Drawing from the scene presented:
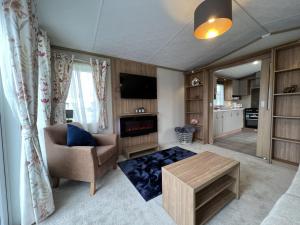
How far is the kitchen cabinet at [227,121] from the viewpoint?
4330 mm

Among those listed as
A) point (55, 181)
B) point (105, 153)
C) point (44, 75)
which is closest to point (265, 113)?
point (105, 153)

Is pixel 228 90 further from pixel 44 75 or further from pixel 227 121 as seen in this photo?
pixel 44 75

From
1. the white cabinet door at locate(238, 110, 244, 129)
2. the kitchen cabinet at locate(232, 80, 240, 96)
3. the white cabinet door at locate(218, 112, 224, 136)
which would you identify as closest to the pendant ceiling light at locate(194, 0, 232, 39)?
the white cabinet door at locate(218, 112, 224, 136)

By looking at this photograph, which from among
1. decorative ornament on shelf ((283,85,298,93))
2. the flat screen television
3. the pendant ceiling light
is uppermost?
the pendant ceiling light

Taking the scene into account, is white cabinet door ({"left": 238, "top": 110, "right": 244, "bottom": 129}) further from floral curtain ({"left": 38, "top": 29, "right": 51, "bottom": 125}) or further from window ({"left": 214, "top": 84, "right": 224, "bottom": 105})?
floral curtain ({"left": 38, "top": 29, "right": 51, "bottom": 125})

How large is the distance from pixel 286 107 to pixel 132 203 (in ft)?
10.4

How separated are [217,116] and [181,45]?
276 cm

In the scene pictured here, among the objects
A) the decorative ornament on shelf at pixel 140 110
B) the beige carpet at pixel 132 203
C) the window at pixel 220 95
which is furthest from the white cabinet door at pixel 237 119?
the decorative ornament on shelf at pixel 140 110

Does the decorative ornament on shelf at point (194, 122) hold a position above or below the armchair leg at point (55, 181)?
above

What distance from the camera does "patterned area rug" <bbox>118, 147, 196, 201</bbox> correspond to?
70.1 inches

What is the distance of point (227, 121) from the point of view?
471 cm

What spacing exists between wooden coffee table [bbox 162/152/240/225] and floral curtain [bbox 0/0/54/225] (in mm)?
1289

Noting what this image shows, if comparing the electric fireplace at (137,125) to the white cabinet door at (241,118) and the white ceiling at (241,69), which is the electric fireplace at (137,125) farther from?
the white cabinet door at (241,118)

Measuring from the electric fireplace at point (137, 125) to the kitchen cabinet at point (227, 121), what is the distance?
7.24 ft
